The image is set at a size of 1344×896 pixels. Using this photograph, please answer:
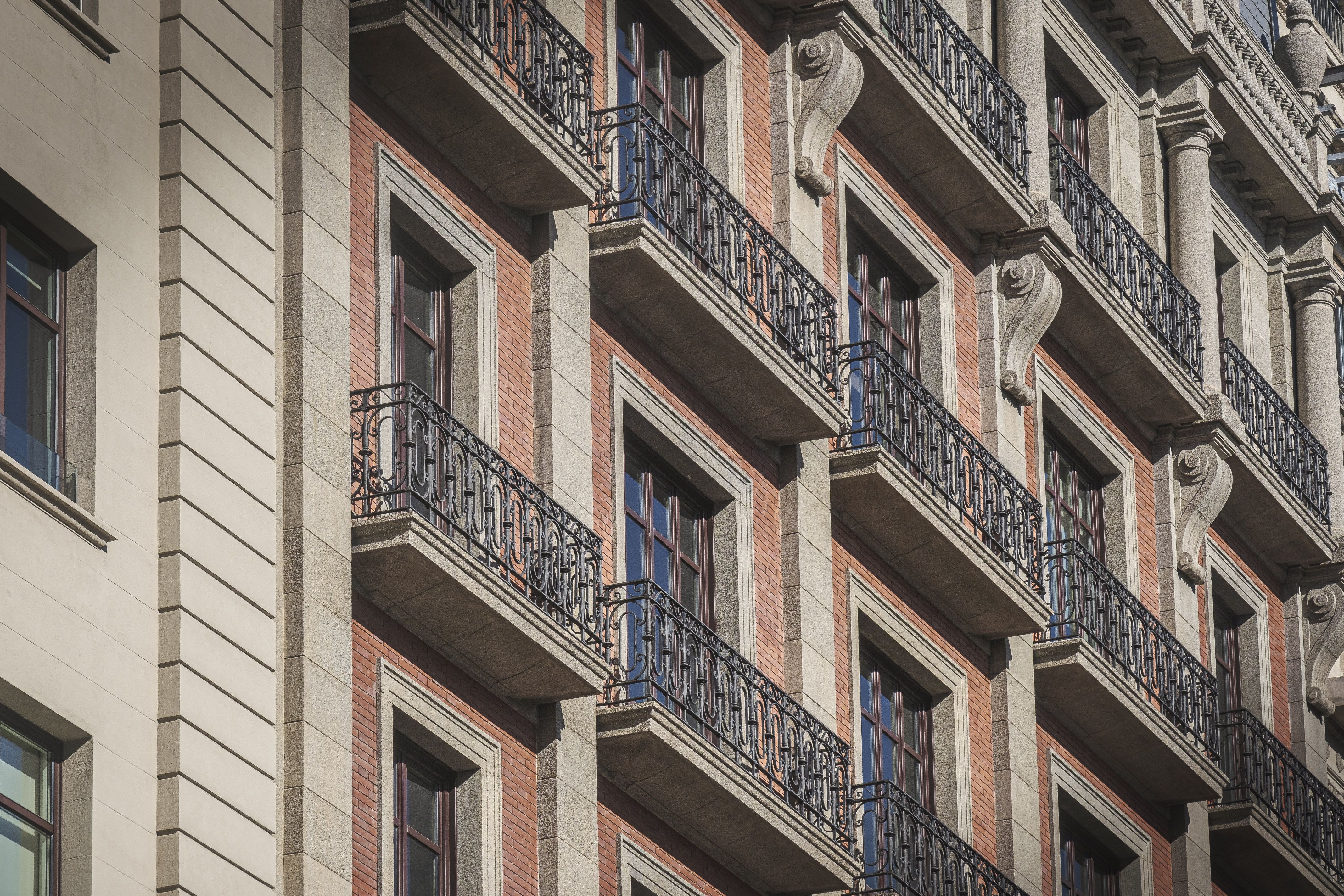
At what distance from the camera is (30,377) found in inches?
744

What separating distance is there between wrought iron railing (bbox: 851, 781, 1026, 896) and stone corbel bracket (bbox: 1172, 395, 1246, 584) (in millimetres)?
7852

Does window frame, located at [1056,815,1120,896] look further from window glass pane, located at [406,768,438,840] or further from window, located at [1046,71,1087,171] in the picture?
window glass pane, located at [406,768,438,840]

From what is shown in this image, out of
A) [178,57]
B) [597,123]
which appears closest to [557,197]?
[597,123]

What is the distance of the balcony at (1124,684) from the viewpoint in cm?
3169

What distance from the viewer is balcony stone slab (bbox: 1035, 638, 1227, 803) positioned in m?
Result: 31.5

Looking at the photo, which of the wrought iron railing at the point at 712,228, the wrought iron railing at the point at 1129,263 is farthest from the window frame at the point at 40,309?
the wrought iron railing at the point at 1129,263

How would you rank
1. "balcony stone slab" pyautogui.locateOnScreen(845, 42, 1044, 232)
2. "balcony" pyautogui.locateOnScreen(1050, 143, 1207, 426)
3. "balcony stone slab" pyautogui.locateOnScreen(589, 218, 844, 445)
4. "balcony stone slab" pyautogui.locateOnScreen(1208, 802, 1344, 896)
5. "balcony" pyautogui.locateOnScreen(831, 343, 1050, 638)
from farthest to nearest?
"balcony stone slab" pyautogui.locateOnScreen(1208, 802, 1344, 896)
"balcony" pyautogui.locateOnScreen(1050, 143, 1207, 426)
"balcony stone slab" pyautogui.locateOnScreen(845, 42, 1044, 232)
"balcony" pyautogui.locateOnScreen(831, 343, 1050, 638)
"balcony stone slab" pyautogui.locateOnScreen(589, 218, 844, 445)

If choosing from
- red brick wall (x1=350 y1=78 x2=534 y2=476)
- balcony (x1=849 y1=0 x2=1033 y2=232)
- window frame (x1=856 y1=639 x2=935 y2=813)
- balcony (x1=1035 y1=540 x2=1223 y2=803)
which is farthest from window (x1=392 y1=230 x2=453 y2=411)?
balcony (x1=1035 y1=540 x2=1223 y2=803)

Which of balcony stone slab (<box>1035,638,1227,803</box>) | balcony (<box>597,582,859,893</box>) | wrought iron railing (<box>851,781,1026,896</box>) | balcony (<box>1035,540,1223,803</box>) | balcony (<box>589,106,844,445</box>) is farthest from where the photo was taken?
balcony (<box>1035,540,1223,803</box>)

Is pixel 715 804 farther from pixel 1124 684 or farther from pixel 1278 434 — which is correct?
pixel 1278 434

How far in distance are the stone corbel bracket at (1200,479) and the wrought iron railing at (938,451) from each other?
14.6 feet

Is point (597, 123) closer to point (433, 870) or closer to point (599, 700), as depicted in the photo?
point (599, 700)

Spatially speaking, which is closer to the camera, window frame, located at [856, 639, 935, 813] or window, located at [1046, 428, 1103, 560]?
window frame, located at [856, 639, 935, 813]

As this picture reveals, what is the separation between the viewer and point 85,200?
19391mm
